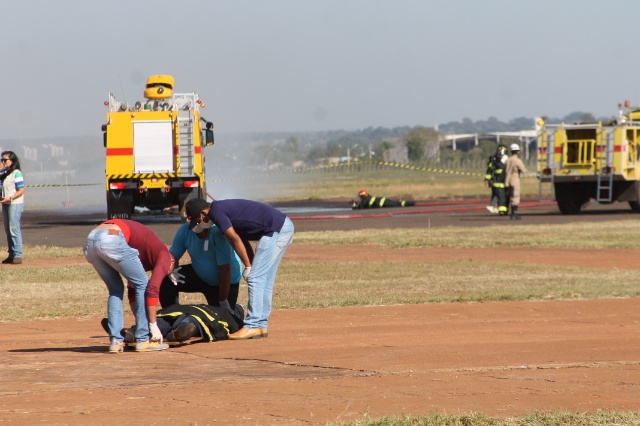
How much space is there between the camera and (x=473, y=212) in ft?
110

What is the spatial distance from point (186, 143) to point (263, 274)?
1828cm

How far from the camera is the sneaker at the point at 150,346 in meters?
10.2

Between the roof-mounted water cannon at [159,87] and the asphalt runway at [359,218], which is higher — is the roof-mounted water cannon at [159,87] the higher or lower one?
the higher one

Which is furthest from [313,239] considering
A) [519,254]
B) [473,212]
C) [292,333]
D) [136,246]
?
[136,246]

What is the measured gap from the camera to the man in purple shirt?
412 inches

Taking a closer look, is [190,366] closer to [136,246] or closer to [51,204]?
[136,246]

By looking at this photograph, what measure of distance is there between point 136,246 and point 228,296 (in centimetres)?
165

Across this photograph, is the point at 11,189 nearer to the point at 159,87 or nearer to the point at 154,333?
the point at 154,333

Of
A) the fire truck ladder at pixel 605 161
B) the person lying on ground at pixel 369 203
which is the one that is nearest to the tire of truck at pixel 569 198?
→ the fire truck ladder at pixel 605 161

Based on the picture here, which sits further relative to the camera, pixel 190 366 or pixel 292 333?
pixel 292 333

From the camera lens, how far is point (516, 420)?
6969 mm

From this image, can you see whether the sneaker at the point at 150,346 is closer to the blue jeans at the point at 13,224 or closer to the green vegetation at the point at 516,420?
the green vegetation at the point at 516,420

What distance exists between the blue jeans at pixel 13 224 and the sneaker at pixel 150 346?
902cm

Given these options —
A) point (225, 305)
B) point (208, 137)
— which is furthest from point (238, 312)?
point (208, 137)
